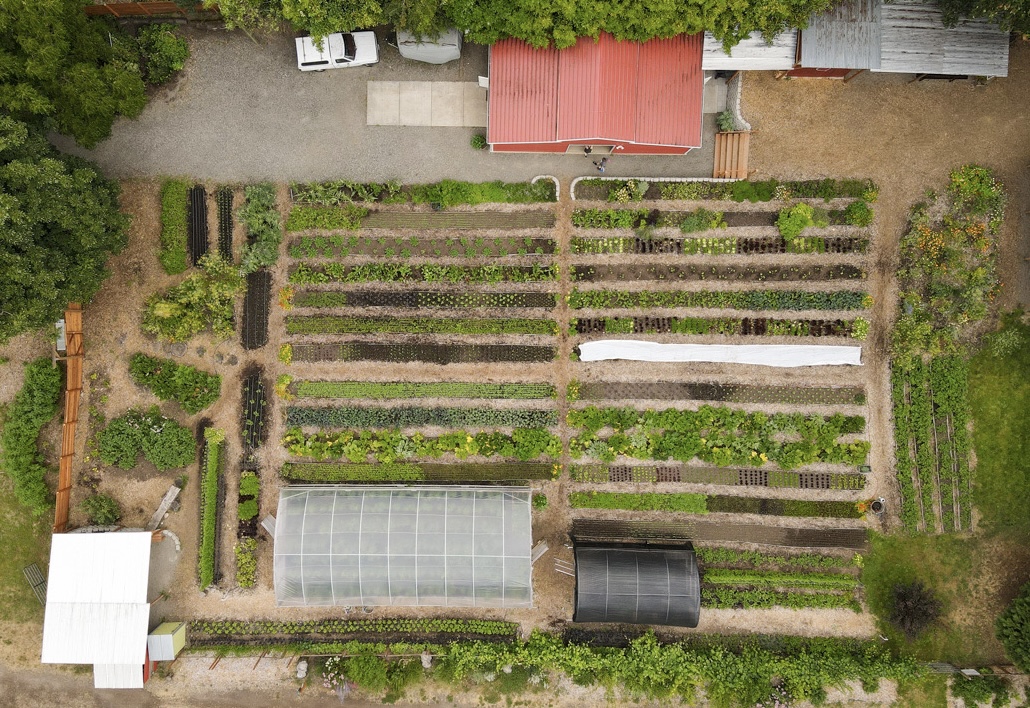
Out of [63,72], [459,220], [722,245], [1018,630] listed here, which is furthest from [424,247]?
[1018,630]

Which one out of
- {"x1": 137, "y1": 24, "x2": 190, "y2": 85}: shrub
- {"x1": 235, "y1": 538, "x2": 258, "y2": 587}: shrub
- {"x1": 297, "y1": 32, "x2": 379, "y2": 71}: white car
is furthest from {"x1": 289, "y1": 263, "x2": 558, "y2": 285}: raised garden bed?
{"x1": 235, "y1": 538, "x2": 258, "y2": 587}: shrub

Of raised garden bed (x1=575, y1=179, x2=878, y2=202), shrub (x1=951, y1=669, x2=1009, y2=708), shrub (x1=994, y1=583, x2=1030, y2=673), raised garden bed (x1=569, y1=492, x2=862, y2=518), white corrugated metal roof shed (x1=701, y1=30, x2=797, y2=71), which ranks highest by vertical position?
white corrugated metal roof shed (x1=701, y1=30, x2=797, y2=71)

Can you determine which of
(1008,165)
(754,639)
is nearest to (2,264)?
(754,639)

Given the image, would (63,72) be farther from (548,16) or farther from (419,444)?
(419,444)

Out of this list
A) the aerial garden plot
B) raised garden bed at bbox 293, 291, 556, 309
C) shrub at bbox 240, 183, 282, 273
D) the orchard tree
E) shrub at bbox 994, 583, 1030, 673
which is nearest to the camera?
the orchard tree

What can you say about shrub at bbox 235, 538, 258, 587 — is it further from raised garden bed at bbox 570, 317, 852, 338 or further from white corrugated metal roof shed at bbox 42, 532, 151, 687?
raised garden bed at bbox 570, 317, 852, 338

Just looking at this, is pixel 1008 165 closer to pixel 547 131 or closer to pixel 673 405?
pixel 673 405
